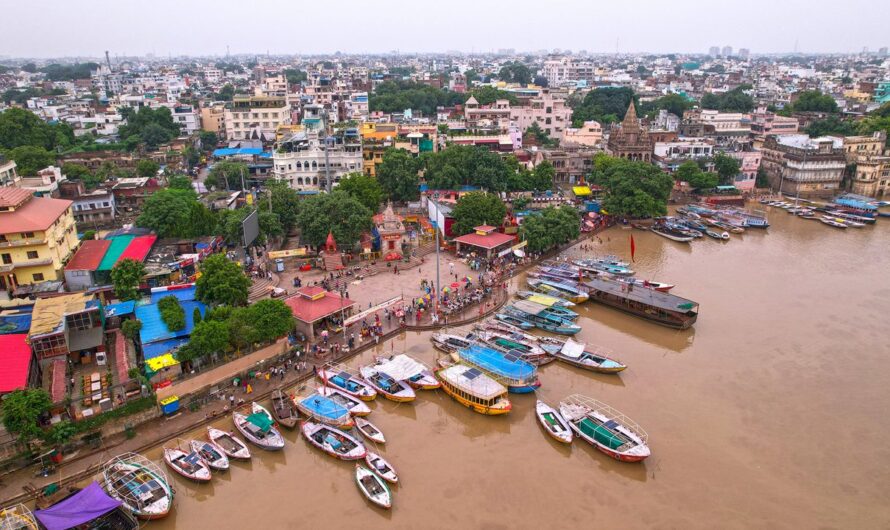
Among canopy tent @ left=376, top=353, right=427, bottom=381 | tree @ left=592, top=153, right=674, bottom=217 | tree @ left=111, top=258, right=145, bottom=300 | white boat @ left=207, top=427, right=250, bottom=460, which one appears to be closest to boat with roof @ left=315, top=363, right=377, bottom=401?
canopy tent @ left=376, top=353, right=427, bottom=381


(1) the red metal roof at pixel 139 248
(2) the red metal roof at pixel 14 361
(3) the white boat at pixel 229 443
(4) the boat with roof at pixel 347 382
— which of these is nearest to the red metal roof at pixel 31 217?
(1) the red metal roof at pixel 139 248

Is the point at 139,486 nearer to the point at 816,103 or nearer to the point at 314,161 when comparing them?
the point at 314,161

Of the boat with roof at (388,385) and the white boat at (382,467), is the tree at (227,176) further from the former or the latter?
the white boat at (382,467)

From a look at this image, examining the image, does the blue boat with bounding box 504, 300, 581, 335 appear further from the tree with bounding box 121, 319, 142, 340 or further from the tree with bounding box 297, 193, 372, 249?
the tree with bounding box 121, 319, 142, 340

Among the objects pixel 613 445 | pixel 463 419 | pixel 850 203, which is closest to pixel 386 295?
pixel 463 419

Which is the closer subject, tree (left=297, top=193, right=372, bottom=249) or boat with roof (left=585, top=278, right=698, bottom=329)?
boat with roof (left=585, top=278, right=698, bottom=329)
